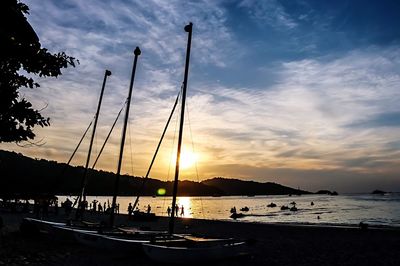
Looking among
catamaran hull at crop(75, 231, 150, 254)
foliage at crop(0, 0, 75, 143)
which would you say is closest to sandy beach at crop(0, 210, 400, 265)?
catamaran hull at crop(75, 231, 150, 254)

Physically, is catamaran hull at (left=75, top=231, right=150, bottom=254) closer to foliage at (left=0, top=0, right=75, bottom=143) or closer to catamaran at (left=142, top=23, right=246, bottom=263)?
catamaran at (left=142, top=23, right=246, bottom=263)

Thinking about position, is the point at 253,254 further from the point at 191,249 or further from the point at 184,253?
the point at 184,253

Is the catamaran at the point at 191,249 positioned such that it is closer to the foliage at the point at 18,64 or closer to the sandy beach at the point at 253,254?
the sandy beach at the point at 253,254

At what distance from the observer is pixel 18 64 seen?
34.1ft

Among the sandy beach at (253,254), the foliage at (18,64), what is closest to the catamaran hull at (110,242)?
the sandy beach at (253,254)

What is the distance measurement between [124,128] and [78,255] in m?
11.6

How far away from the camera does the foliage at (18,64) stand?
31.5 feet

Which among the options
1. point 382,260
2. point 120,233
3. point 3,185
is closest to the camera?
point 382,260

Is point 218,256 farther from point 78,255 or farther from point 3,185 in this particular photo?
point 3,185

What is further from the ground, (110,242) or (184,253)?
(184,253)

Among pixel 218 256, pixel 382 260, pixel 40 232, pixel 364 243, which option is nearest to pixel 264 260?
pixel 218 256

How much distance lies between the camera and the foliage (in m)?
9.59

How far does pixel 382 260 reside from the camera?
21000 mm

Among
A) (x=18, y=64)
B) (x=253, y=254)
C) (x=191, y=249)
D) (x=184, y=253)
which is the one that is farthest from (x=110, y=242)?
(x=18, y=64)
